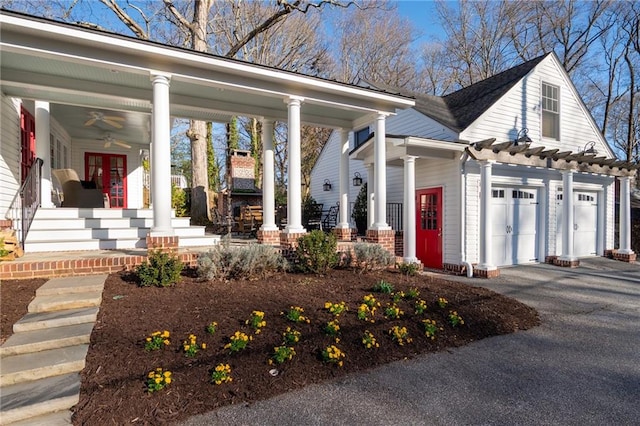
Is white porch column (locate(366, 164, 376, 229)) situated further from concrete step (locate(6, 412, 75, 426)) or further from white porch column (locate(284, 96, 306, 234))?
concrete step (locate(6, 412, 75, 426))

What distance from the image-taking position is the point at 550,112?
422 inches

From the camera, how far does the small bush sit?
607 cm

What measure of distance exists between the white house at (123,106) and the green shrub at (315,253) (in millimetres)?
704

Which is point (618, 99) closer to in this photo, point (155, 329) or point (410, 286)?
point (410, 286)

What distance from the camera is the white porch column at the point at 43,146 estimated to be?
6691mm

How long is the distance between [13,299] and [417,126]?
31.8ft

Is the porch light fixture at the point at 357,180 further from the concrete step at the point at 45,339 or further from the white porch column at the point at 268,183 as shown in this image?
the concrete step at the point at 45,339

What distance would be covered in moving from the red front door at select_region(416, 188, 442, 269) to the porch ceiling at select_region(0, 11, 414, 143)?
9.77 feet

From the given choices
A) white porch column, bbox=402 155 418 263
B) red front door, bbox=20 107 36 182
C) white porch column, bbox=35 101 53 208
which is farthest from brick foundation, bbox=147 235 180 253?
white porch column, bbox=402 155 418 263

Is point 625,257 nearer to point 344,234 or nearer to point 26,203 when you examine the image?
point 344,234

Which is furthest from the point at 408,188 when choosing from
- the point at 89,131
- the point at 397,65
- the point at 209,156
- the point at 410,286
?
the point at 397,65

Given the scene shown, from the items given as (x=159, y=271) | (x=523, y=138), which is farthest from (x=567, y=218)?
(x=159, y=271)

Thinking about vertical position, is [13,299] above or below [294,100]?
below

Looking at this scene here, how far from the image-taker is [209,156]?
1883cm
